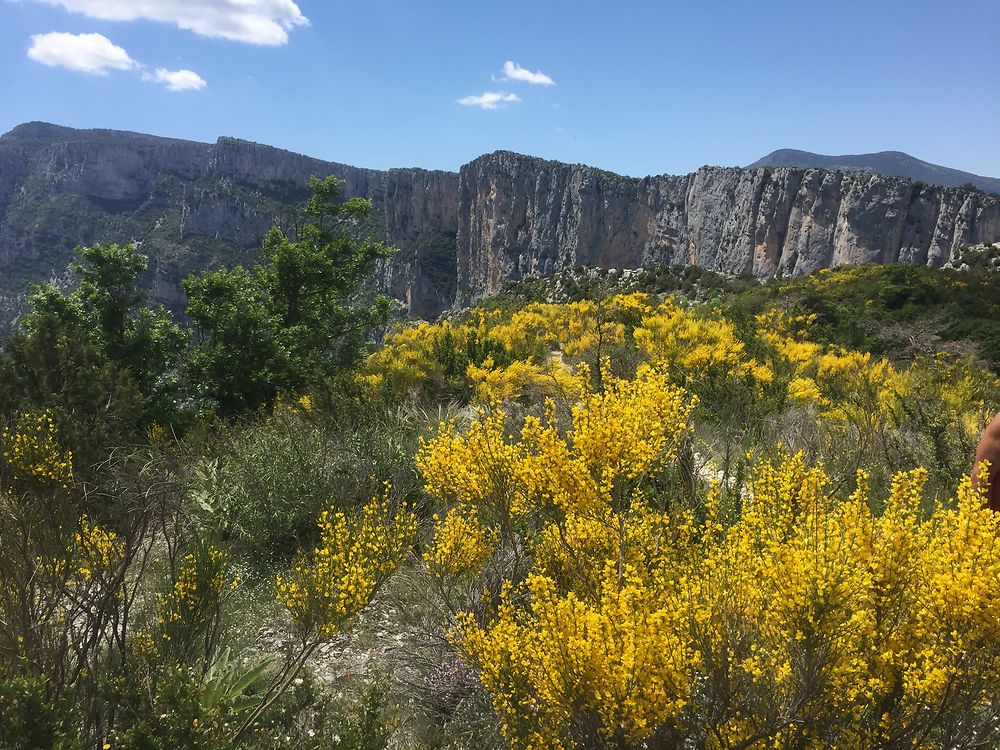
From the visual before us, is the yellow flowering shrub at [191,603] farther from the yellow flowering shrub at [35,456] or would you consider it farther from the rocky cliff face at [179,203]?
the rocky cliff face at [179,203]

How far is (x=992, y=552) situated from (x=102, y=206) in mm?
119940

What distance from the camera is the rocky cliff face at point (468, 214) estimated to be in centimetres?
5588

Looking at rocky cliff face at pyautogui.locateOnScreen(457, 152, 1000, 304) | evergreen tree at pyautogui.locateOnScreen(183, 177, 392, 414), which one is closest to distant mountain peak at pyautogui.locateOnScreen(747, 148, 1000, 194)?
rocky cliff face at pyautogui.locateOnScreen(457, 152, 1000, 304)

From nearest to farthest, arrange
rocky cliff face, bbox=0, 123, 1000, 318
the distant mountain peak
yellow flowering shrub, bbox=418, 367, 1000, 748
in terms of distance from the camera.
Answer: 1. yellow flowering shrub, bbox=418, 367, 1000, 748
2. rocky cliff face, bbox=0, 123, 1000, 318
3. the distant mountain peak

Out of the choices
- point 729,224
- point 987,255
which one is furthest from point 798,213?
point 987,255

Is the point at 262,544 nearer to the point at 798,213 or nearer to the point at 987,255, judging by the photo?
the point at 987,255

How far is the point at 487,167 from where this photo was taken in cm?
8906

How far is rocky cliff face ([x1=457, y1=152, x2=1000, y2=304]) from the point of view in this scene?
176ft

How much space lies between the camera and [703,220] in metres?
70.6

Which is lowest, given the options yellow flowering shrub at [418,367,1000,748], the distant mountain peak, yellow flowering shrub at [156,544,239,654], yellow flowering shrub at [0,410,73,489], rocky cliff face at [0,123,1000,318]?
yellow flowering shrub at [156,544,239,654]

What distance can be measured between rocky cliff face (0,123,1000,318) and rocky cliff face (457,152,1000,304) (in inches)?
6.3

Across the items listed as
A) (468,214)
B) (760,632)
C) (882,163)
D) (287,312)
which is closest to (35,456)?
(760,632)

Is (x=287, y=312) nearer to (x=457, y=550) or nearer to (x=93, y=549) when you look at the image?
(x=93, y=549)

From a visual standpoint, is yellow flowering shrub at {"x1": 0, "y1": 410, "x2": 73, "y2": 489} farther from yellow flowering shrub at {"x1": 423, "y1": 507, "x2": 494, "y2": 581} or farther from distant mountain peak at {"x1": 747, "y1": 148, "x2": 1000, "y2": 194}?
distant mountain peak at {"x1": 747, "y1": 148, "x2": 1000, "y2": 194}
